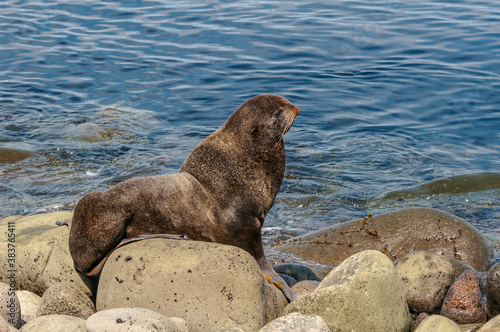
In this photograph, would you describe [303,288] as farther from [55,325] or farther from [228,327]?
[55,325]

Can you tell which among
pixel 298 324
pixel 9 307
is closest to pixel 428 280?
pixel 298 324

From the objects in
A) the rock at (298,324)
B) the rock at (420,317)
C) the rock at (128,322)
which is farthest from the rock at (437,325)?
the rock at (128,322)

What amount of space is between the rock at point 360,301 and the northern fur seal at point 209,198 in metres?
0.83

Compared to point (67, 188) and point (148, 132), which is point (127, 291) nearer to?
point (67, 188)

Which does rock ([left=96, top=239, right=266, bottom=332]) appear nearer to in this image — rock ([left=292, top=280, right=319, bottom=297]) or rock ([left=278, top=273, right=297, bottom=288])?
rock ([left=292, top=280, right=319, bottom=297])

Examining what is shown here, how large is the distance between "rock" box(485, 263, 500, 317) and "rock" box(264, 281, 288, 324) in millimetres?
1899

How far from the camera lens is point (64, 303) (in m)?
4.92

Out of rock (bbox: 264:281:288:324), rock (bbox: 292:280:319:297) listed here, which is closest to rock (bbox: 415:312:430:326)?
rock (bbox: 292:280:319:297)

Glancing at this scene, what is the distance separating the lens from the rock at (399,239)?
26.0 feet

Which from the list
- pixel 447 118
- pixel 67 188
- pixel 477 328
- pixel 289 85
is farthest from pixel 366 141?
pixel 477 328

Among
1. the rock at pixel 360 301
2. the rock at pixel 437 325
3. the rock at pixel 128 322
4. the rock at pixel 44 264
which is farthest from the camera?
the rock at pixel 44 264

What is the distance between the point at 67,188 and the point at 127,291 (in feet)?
18.3

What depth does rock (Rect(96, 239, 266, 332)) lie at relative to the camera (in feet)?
15.9

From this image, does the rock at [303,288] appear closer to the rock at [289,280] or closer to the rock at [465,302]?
the rock at [289,280]
